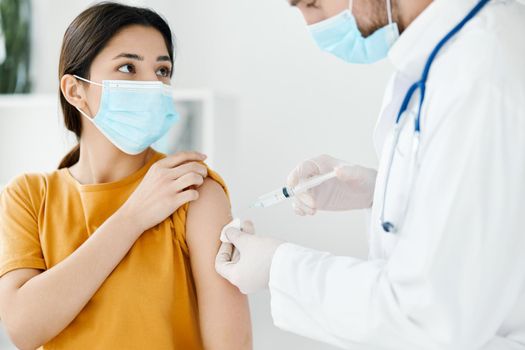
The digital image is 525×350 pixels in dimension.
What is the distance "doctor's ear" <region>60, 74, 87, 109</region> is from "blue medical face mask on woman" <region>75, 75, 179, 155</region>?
0.9 inches

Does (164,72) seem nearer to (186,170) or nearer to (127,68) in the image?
(127,68)

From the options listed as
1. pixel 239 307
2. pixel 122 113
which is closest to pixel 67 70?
pixel 122 113

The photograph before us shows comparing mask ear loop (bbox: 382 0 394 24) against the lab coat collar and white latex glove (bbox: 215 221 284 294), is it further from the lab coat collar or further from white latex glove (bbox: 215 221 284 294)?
white latex glove (bbox: 215 221 284 294)

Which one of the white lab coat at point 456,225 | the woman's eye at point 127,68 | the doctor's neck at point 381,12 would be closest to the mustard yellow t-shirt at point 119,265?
the woman's eye at point 127,68

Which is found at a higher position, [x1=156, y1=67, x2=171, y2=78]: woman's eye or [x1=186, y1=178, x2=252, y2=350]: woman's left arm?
[x1=156, y1=67, x2=171, y2=78]: woman's eye

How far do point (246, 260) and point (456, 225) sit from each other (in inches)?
19.2

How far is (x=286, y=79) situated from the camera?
9.81 feet

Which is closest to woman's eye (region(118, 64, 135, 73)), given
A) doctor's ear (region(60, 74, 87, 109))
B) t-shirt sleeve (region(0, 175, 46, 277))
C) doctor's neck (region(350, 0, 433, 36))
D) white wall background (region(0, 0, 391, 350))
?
doctor's ear (region(60, 74, 87, 109))

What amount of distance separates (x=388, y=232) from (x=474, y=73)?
340mm

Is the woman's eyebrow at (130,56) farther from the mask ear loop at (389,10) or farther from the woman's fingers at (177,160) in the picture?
the mask ear loop at (389,10)

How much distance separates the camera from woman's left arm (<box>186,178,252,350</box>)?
4.83ft

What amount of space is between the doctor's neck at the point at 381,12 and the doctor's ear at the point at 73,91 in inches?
31.6

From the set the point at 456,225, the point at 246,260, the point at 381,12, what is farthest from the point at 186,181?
the point at 456,225

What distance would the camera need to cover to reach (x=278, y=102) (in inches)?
119
